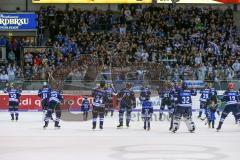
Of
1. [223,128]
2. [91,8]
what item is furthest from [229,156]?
[91,8]

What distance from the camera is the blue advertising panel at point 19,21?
98.1 ft

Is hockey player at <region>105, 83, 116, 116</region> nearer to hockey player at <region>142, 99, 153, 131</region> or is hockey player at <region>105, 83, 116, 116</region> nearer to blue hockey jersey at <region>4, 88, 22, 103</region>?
blue hockey jersey at <region>4, 88, 22, 103</region>

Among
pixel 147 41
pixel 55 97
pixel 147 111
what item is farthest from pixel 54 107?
A: pixel 147 41

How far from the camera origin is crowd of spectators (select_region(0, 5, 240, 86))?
27.4 metres

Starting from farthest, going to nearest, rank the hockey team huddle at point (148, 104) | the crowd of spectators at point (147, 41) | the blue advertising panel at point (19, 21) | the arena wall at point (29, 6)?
1. the arena wall at point (29, 6)
2. the blue advertising panel at point (19, 21)
3. the crowd of spectators at point (147, 41)
4. the hockey team huddle at point (148, 104)

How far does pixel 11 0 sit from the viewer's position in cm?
3475

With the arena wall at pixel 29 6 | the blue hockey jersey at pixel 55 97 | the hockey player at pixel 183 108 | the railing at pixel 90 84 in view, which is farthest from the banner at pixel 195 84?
the arena wall at pixel 29 6

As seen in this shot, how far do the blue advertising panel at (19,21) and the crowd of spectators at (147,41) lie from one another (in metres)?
1.21

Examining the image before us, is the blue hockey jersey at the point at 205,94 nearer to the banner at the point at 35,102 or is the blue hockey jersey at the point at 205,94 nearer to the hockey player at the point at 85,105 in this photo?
the banner at the point at 35,102

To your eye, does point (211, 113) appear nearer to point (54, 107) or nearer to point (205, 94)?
point (205, 94)

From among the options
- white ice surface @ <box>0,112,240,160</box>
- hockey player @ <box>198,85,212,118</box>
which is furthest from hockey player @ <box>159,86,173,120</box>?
hockey player @ <box>198,85,212,118</box>

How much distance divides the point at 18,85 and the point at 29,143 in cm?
1042

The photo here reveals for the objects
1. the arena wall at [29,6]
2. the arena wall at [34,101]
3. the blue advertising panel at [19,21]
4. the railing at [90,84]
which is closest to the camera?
the railing at [90,84]

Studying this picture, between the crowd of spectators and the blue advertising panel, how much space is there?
47.7 inches
